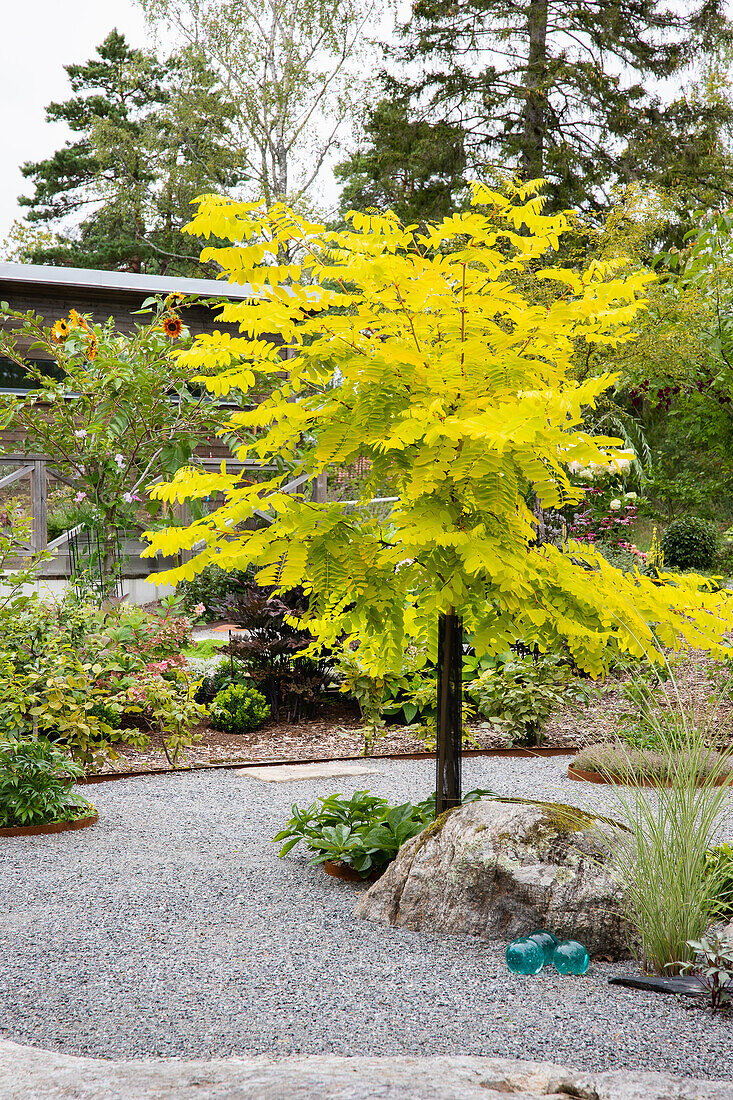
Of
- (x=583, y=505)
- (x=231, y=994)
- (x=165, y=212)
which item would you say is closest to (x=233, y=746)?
(x=231, y=994)

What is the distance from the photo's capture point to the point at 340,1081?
1.65 m

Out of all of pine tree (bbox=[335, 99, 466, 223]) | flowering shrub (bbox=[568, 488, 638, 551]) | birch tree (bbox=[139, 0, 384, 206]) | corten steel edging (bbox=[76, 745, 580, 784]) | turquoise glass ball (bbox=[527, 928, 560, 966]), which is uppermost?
birch tree (bbox=[139, 0, 384, 206])

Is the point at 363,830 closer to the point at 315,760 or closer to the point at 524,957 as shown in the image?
the point at 524,957

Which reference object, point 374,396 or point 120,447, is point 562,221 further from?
point 120,447

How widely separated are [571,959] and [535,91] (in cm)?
1820

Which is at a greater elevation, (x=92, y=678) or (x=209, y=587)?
(x=209, y=587)

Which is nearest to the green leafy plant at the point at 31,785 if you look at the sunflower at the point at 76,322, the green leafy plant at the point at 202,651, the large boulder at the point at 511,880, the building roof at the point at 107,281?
the large boulder at the point at 511,880

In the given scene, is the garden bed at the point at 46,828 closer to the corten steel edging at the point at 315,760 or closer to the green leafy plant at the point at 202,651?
the corten steel edging at the point at 315,760

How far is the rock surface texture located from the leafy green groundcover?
1649 millimetres

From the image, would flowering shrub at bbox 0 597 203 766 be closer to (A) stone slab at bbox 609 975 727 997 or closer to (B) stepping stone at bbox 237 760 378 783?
(B) stepping stone at bbox 237 760 378 783

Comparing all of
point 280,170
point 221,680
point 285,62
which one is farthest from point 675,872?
point 285,62

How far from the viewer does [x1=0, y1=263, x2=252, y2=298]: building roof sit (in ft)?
45.1

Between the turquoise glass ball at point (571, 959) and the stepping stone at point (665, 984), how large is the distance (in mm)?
92

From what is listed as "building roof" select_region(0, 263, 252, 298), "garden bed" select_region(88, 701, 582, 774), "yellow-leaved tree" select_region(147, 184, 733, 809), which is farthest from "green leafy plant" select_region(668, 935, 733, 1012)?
"building roof" select_region(0, 263, 252, 298)
